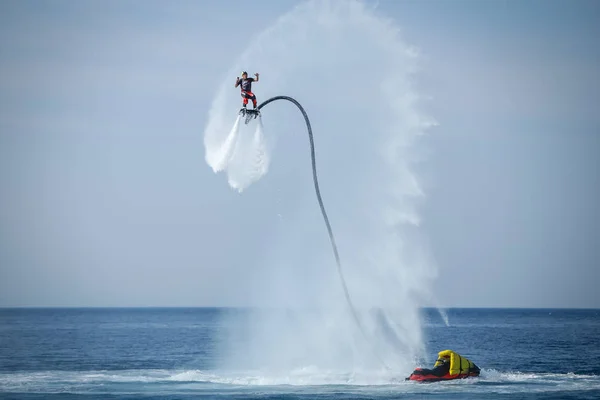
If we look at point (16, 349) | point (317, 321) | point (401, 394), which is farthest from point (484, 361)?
point (16, 349)

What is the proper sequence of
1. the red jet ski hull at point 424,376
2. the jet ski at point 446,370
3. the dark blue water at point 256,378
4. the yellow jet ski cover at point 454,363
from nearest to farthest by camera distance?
1. the dark blue water at point 256,378
2. the red jet ski hull at point 424,376
3. the jet ski at point 446,370
4. the yellow jet ski cover at point 454,363

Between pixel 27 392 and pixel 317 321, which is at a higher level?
pixel 317 321

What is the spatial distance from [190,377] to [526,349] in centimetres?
4927

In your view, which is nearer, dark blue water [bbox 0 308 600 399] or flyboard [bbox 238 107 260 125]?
flyboard [bbox 238 107 260 125]

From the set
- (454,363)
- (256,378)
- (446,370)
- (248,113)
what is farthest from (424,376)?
(248,113)

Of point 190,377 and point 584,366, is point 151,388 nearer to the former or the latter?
point 190,377

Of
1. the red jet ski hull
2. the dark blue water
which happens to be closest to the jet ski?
the red jet ski hull

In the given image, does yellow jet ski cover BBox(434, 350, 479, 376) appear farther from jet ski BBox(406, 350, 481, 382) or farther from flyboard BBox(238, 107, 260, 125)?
flyboard BBox(238, 107, 260, 125)

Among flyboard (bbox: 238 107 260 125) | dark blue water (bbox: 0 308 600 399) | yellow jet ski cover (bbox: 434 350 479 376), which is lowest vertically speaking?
dark blue water (bbox: 0 308 600 399)

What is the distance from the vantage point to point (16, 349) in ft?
306

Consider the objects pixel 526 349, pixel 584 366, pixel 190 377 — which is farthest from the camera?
pixel 526 349

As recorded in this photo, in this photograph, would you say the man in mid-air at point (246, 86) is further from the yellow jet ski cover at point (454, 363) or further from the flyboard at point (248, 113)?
the yellow jet ski cover at point (454, 363)

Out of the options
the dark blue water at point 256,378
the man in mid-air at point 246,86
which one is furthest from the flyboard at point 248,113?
the dark blue water at point 256,378

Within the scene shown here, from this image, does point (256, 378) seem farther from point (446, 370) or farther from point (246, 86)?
point (246, 86)
